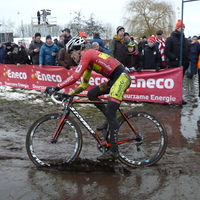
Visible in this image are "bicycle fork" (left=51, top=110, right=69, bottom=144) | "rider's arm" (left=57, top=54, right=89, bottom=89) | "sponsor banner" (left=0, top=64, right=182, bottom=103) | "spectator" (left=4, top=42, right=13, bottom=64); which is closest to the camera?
"rider's arm" (left=57, top=54, right=89, bottom=89)

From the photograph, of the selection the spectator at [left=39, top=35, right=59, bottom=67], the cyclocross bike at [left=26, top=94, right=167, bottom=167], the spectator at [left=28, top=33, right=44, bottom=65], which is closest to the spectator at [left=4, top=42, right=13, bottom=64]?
the spectator at [left=28, top=33, right=44, bottom=65]

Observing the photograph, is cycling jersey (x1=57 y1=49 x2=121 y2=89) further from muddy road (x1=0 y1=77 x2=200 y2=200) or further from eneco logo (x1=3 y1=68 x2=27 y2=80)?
eneco logo (x1=3 y1=68 x2=27 y2=80)

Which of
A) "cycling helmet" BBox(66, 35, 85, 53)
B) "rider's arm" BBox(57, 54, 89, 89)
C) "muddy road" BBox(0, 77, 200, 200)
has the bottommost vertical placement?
"muddy road" BBox(0, 77, 200, 200)

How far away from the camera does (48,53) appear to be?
34.6ft

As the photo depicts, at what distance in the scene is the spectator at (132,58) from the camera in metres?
8.44

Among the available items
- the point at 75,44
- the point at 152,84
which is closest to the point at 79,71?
the point at 75,44

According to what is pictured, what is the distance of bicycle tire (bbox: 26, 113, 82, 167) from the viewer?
420cm

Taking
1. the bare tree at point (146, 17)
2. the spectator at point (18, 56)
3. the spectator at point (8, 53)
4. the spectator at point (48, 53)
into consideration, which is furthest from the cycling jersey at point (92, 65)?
the bare tree at point (146, 17)

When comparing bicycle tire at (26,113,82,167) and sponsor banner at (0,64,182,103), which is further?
sponsor banner at (0,64,182,103)

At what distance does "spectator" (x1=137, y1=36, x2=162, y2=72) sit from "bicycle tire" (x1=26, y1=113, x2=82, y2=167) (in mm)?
4689

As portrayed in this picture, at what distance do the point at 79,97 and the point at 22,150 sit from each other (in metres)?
4.85

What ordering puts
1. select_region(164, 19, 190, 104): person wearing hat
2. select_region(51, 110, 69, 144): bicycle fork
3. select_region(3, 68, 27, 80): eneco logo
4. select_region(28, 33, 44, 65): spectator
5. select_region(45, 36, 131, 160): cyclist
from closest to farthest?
select_region(45, 36, 131, 160): cyclist, select_region(51, 110, 69, 144): bicycle fork, select_region(164, 19, 190, 104): person wearing hat, select_region(28, 33, 44, 65): spectator, select_region(3, 68, 27, 80): eneco logo

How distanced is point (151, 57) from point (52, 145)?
16.9ft

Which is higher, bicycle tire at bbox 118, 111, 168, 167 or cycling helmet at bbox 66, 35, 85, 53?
cycling helmet at bbox 66, 35, 85, 53
